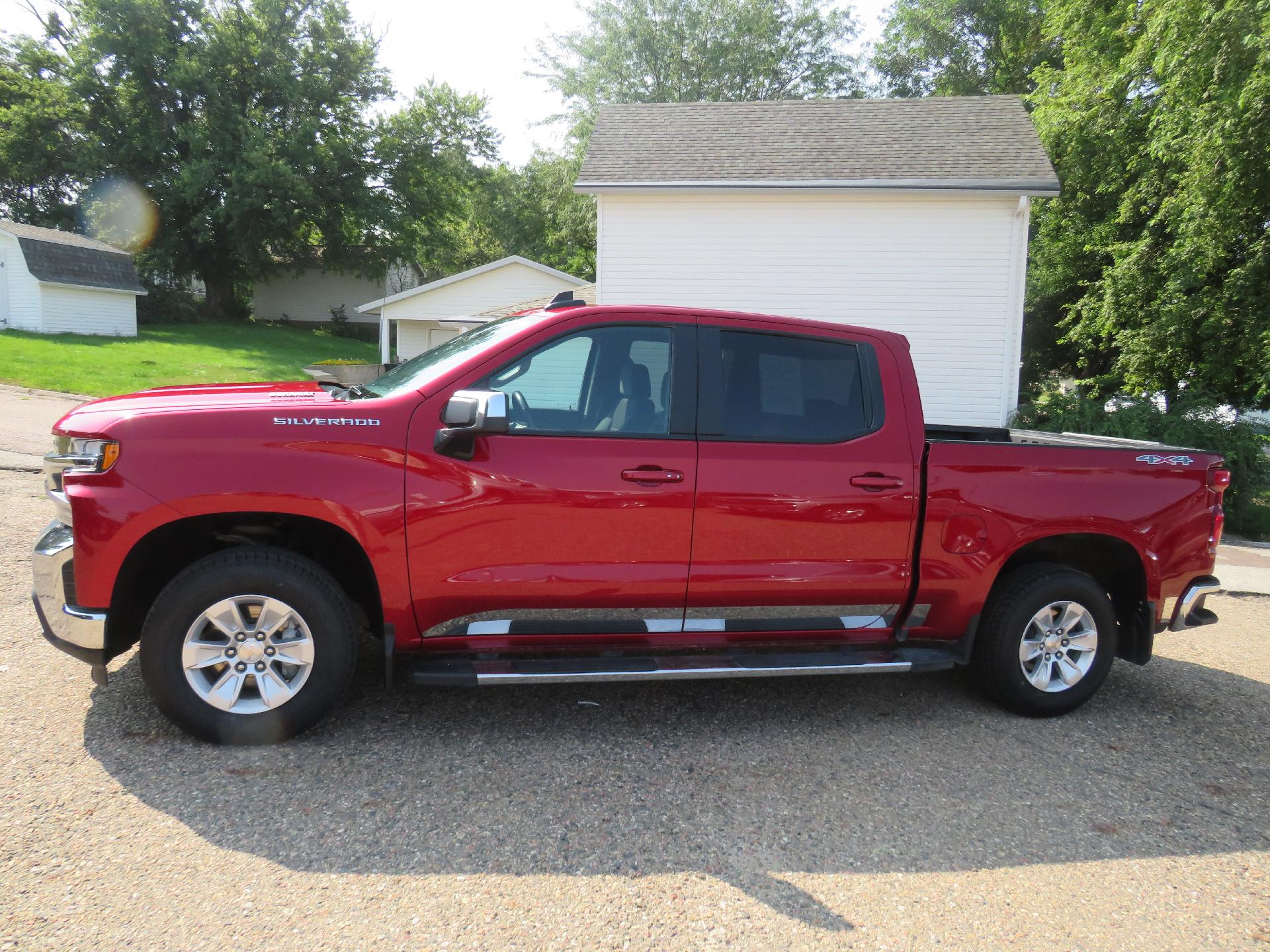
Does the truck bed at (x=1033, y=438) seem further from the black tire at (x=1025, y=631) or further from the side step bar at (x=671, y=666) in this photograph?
the side step bar at (x=671, y=666)

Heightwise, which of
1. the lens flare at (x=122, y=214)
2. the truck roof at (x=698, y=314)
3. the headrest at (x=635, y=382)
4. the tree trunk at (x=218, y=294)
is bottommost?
the headrest at (x=635, y=382)

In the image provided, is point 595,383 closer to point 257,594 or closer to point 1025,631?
point 257,594

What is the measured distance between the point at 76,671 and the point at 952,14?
36347 millimetres

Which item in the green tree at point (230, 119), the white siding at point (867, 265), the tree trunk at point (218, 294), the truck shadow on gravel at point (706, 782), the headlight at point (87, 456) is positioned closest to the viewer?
the truck shadow on gravel at point (706, 782)

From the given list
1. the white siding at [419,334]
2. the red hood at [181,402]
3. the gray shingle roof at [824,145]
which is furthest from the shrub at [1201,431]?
the white siding at [419,334]

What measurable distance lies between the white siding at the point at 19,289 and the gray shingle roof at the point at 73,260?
326 millimetres

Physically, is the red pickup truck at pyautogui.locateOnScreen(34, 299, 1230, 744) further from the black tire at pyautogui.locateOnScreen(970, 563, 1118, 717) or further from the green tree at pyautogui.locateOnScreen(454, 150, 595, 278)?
the green tree at pyautogui.locateOnScreen(454, 150, 595, 278)

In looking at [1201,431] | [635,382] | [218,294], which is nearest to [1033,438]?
[635,382]

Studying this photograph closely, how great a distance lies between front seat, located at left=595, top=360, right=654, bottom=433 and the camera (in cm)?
399

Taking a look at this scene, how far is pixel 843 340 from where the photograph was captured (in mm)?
4406

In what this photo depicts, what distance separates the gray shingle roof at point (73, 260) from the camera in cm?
3078

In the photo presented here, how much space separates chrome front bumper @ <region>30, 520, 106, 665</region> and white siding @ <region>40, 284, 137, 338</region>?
32840mm

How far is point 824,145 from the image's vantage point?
15.4 metres

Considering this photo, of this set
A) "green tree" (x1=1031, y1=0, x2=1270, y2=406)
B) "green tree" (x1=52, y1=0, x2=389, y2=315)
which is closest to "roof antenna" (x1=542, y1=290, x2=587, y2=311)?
"green tree" (x1=1031, y1=0, x2=1270, y2=406)
